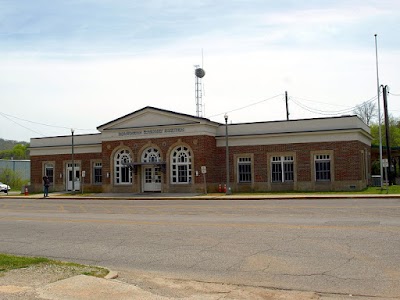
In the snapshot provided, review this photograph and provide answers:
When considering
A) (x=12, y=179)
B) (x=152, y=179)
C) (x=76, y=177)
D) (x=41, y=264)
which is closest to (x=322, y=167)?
(x=152, y=179)

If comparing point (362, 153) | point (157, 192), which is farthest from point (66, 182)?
point (362, 153)

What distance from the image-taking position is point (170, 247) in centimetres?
1170

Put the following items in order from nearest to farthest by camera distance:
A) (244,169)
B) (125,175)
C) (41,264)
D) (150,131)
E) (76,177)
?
(41,264)
(244,169)
(150,131)
(125,175)
(76,177)

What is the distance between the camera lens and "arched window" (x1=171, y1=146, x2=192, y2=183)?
121 feet

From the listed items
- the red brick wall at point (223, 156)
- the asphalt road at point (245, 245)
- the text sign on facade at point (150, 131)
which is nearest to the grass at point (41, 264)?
the asphalt road at point (245, 245)

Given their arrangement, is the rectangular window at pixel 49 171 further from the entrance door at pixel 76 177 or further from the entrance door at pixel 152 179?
the entrance door at pixel 152 179

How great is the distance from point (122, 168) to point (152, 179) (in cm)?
297

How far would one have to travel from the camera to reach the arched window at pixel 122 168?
130 ft

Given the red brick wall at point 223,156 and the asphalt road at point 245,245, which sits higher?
the red brick wall at point 223,156

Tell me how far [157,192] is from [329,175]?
12969 mm

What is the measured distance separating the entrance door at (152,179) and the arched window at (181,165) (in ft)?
4.58

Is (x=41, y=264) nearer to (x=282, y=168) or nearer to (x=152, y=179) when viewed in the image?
(x=282, y=168)

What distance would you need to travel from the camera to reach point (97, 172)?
43.2 metres

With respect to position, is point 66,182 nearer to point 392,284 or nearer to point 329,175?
point 329,175
